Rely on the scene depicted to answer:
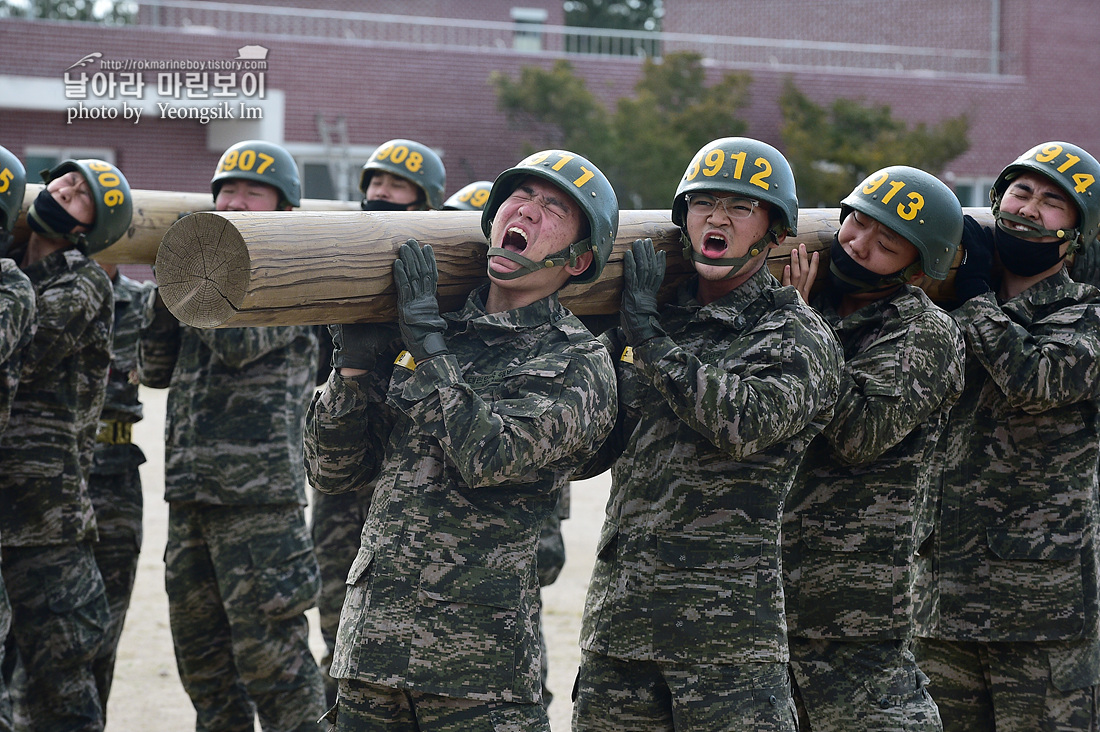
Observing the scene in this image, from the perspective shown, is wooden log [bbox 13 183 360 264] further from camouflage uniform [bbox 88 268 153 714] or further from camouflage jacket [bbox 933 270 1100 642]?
camouflage jacket [bbox 933 270 1100 642]

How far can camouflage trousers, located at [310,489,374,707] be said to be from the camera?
5.61 m

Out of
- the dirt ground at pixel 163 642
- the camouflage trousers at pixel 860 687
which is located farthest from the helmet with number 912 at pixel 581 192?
the dirt ground at pixel 163 642

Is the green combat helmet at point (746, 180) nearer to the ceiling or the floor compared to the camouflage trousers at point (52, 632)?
nearer to the ceiling

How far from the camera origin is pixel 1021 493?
14.3 ft

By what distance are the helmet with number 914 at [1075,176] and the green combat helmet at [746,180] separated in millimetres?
1165

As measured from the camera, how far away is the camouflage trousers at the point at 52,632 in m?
4.91

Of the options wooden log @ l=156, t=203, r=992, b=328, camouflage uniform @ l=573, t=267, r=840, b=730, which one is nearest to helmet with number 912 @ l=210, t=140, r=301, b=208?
wooden log @ l=156, t=203, r=992, b=328

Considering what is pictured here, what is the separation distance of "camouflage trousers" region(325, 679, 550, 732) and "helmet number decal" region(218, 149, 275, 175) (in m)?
2.86

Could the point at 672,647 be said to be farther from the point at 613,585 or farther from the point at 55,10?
the point at 55,10

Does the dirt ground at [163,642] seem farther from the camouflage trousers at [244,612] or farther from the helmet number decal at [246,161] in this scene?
the helmet number decal at [246,161]

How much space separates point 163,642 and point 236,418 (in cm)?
263

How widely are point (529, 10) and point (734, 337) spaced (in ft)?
88.6

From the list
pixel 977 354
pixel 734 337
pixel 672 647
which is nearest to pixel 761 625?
pixel 672 647

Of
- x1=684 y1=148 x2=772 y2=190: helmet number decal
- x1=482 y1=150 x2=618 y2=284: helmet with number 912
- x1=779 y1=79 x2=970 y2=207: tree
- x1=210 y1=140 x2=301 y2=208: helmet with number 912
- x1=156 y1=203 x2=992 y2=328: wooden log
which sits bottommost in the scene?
x1=156 y1=203 x2=992 y2=328: wooden log
